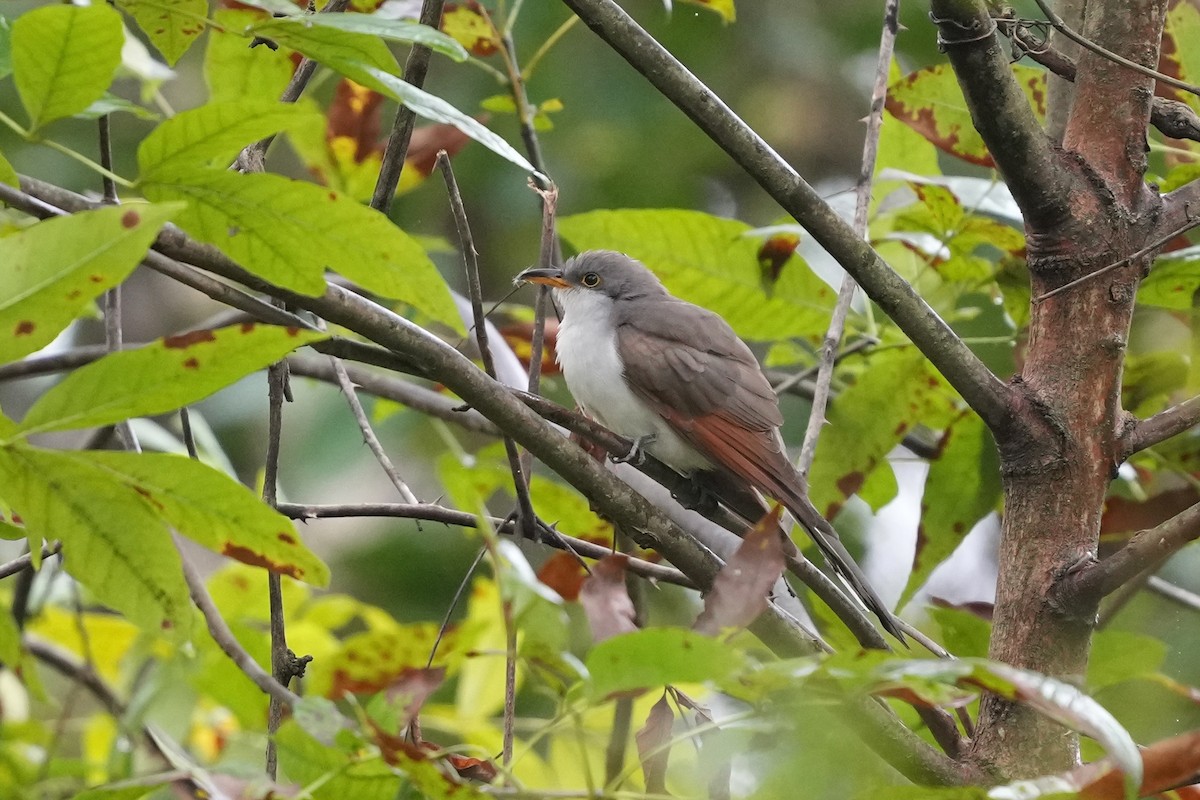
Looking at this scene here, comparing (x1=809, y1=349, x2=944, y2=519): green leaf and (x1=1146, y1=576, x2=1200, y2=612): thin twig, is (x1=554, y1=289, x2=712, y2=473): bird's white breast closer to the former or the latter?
(x1=809, y1=349, x2=944, y2=519): green leaf

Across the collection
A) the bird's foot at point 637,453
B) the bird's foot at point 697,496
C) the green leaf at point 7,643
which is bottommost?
the green leaf at point 7,643

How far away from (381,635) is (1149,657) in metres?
1.73

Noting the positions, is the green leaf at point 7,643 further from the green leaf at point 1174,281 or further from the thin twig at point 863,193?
the green leaf at point 1174,281

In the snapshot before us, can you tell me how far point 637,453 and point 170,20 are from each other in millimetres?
1693

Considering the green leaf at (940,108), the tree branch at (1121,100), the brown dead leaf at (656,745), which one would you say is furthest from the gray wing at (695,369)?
the brown dead leaf at (656,745)

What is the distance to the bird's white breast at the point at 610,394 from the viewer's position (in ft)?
13.8

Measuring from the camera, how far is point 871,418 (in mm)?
3195

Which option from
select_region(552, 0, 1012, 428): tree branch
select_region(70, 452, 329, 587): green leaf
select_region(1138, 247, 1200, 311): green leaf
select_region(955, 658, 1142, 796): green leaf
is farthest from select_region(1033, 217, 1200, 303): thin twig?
select_region(70, 452, 329, 587): green leaf

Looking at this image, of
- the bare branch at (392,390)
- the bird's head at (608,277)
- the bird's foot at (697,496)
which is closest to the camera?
the bird's foot at (697,496)

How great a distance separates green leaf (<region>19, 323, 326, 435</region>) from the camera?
1383mm

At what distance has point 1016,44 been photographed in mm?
2520

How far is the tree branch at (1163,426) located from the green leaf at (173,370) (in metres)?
1.62

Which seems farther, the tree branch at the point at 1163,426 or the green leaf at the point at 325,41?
the tree branch at the point at 1163,426

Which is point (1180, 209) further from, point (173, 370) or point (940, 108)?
point (173, 370)
